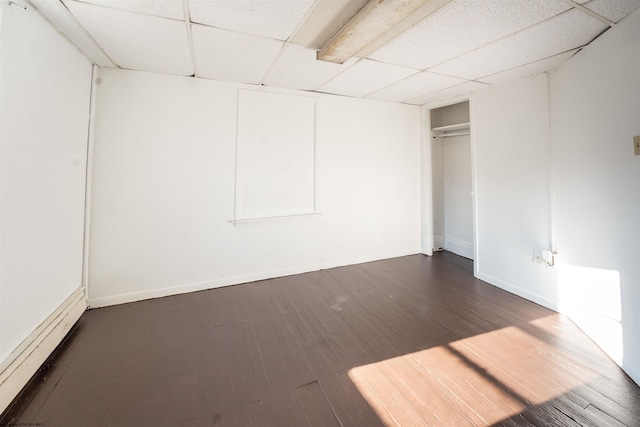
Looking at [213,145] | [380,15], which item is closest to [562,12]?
[380,15]

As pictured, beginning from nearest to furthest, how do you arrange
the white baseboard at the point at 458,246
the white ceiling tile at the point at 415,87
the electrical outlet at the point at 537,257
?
the electrical outlet at the point at 537,257 → the white ceiling tile at the point at 415,87 → the white baseboard at the point at 458,246

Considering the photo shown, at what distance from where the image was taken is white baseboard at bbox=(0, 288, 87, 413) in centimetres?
162

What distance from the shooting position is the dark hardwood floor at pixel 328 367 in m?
1.57

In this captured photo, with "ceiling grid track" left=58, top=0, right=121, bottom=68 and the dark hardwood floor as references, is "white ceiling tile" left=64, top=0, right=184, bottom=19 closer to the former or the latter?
"ceiling grid track" left=58, top=0, right=121, bottom=68

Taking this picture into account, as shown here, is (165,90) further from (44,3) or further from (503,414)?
(503,414)

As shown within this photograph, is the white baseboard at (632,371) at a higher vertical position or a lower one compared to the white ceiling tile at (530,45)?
lower

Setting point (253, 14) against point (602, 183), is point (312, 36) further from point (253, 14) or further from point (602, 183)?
point (602, 183)

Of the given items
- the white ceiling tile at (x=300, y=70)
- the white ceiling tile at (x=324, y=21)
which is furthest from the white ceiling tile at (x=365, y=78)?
the white ceiling tile at (x=324, y=21)

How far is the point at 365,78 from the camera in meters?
3.28

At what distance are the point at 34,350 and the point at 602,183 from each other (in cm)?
447

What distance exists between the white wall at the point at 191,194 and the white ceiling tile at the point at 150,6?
1.22 m

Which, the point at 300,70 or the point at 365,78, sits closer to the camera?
the point at 300,70

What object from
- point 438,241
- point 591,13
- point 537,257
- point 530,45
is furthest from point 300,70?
point 438,241

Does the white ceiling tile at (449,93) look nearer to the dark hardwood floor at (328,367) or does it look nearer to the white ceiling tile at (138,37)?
the dark hardwood floor at (328,367)
